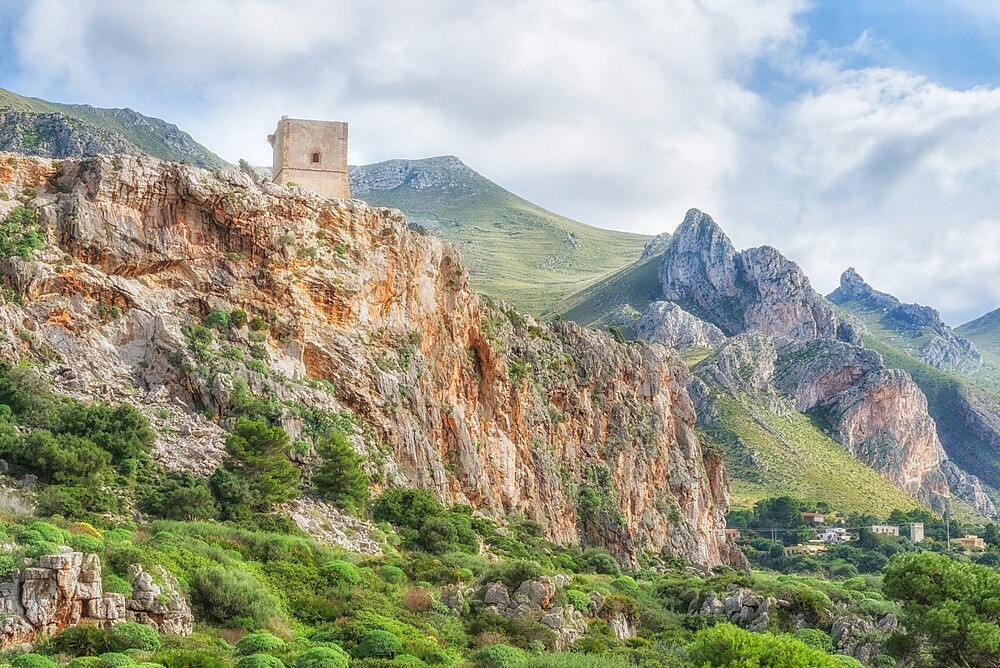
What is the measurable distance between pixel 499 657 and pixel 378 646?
364cm

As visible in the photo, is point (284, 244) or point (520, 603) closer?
point (520, 603)

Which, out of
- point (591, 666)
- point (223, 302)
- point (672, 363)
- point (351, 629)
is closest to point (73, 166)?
point (223, 302)

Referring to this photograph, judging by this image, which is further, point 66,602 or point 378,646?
point 378,646

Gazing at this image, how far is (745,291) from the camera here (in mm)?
191250

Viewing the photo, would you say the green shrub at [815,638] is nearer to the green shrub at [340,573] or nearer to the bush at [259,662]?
the green shrub at [340,573]

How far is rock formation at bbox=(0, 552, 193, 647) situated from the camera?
87.4 ft

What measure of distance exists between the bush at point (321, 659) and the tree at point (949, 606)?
2268cm

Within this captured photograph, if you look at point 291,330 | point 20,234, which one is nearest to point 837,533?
point 291,330

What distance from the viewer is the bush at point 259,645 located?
2897 cm

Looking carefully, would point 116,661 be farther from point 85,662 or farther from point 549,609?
point 549,609

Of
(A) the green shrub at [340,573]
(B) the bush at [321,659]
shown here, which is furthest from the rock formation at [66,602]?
(A) the green shrub at [340,573]

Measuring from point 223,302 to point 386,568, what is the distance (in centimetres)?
1608

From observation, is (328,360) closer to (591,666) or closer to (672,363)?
(591,666)

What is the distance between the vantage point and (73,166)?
162 ft
